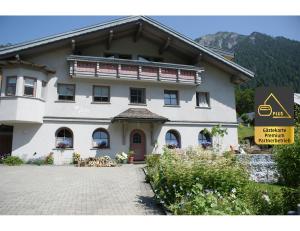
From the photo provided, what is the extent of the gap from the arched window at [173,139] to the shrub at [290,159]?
1111cm

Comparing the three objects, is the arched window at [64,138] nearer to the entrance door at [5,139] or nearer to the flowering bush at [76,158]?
the flowering bush at [76,158]

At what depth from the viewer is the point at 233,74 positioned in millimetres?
24656

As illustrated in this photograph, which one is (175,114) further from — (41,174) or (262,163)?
(41,174)

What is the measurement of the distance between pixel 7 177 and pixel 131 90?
11.2 meters

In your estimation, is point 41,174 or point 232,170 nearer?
point 232,170

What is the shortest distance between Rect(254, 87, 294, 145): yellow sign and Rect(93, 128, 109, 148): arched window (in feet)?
46.7

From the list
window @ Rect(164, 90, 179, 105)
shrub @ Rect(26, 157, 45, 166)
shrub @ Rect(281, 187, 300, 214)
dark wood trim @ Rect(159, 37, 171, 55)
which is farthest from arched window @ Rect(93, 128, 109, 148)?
shrub @ Rect(281, 187, 300, 214)

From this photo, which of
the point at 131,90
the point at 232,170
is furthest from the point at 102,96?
the point at 232,170

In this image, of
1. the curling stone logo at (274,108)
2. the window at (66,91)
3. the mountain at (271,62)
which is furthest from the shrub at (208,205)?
the mountain at (271,62)

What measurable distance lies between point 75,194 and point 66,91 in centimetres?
1223

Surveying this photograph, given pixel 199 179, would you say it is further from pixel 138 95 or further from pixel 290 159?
pixel 138 95

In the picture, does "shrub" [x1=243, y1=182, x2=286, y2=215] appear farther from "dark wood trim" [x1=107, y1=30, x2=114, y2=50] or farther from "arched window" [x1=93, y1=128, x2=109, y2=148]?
"dark wood trim" [x1=107, y1=30, x2=114, y2=50]

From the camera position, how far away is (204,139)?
77.0ft

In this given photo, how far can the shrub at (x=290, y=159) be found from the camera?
10750 mm
